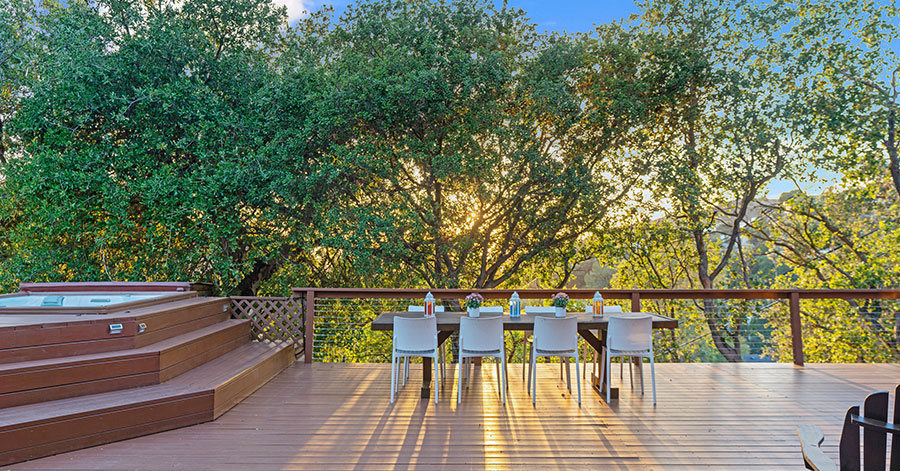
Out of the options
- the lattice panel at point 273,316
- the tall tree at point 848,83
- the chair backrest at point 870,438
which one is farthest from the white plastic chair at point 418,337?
the tall tree at point 848,83

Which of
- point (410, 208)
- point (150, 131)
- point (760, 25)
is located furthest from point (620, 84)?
point (150, 131)

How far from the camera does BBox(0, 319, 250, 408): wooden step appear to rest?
10.3 feet

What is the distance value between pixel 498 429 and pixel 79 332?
10.5 feet


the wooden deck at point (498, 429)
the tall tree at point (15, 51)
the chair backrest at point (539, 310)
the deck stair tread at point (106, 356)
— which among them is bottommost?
the wooden deck at point (498, 429)

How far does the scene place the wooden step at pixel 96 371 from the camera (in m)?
3.13

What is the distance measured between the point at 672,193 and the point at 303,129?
6.78m

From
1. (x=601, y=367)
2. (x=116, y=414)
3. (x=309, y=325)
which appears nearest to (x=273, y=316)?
(x=309, y=325)

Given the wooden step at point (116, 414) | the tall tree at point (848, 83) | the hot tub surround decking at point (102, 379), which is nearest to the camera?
the wooden step at point (116, 414)

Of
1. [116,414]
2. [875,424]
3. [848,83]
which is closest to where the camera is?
[875,424]

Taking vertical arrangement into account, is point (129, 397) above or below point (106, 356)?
below

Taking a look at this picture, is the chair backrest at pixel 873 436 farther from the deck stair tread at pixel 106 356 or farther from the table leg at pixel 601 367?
the deck stair tread at pixel 106 356

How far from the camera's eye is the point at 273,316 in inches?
226

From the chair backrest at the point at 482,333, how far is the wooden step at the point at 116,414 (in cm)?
199

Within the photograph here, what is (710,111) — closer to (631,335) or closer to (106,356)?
(631,335)
